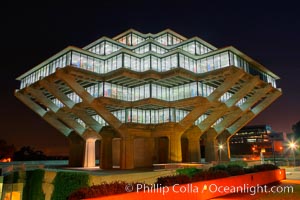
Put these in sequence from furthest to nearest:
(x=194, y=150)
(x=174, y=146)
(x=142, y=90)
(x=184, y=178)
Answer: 1. (x=194, y=150)
2. (x=142, y=90)
3. (x=174, y=146)
4. (x=184, y=178)

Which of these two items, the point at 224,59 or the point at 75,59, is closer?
the point at 75,59

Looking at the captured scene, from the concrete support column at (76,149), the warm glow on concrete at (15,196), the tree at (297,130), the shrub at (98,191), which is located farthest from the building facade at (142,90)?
the tree at (297,130)

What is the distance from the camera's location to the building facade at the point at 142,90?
1524 inches

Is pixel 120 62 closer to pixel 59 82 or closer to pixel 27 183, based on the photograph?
pixel 59 82

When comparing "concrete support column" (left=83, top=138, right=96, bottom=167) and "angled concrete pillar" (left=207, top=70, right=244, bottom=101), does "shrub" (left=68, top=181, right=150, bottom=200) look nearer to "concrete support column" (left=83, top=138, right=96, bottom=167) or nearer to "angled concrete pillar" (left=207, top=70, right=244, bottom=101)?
"angled concrete pillar" (left=207, top=70, right=244, bottom=101)

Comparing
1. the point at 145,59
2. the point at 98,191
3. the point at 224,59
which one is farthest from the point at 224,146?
the point at 98,191

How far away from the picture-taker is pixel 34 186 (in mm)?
30328

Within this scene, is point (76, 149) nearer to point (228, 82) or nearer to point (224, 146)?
point (224, 146)

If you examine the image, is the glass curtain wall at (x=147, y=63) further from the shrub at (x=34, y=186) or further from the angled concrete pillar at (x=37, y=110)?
the shrub at (x=34, y=186)

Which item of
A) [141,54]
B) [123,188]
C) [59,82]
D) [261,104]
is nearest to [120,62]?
[141,54]

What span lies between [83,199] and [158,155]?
4006cm

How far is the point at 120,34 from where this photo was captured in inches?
1919

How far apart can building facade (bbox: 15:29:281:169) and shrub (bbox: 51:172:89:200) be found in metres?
13.1

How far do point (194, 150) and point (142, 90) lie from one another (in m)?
13.7
